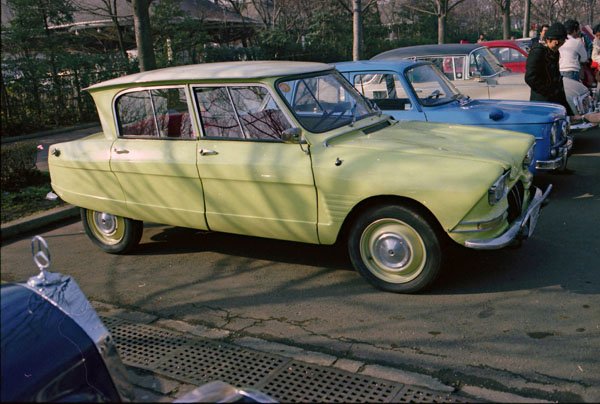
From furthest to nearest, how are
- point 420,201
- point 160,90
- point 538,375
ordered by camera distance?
1. point 160,90
2. point 420,201
3. point 538,375

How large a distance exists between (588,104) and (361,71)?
5.14 m

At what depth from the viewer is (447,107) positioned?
25.0ft

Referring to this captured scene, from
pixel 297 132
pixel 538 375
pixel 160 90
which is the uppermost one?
pixel 160 90

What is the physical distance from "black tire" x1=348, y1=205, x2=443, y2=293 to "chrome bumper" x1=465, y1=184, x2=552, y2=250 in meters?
0.31

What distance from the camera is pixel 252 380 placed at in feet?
11.8

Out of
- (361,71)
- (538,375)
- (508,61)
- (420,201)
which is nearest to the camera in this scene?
(538,375)

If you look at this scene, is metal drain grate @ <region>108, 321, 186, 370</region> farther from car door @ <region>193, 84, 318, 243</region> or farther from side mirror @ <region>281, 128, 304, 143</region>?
side mirror @ <region>281, 128, 304, 143</region>

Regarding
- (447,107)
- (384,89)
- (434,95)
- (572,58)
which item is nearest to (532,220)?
(447,107)

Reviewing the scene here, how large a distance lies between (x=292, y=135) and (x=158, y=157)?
1376 mm

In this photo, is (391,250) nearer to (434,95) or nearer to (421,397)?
Result: (421,397)

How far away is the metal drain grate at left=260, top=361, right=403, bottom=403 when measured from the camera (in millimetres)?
3332

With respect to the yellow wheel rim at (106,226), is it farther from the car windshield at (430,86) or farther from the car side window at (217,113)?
the car windshield at (430,86)

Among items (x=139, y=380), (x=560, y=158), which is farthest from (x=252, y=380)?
(x=560, y=158)

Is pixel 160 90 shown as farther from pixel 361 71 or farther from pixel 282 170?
pixel 361 71
